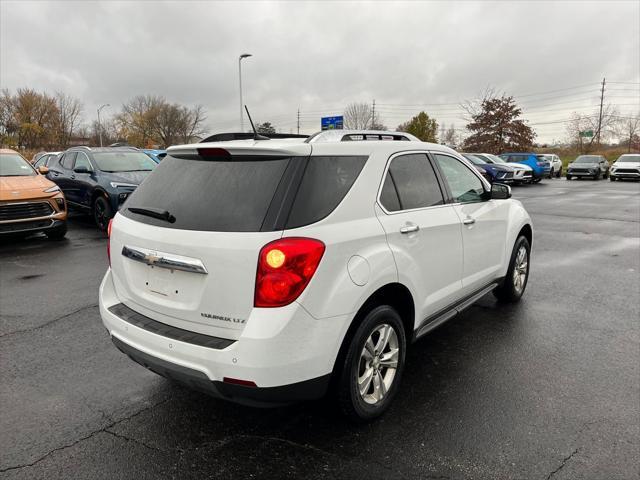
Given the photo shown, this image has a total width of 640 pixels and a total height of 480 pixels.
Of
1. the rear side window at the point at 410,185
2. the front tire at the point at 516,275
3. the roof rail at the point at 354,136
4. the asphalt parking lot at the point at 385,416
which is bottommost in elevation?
the asphalt parking lot at the point at 385,416

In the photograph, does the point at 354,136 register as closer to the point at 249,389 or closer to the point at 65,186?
the point at 249,389

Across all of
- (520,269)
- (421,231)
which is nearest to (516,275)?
(520,269)

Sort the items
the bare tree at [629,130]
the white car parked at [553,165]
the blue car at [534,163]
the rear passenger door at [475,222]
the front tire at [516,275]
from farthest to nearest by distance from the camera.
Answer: the bare tree at [629,130], the white car parked at [553,165], the blue car at [534,163], the front tire at [516,275], the rear passenger door at [475,222]

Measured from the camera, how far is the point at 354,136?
122 inches

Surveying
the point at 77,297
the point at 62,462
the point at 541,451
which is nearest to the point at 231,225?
the point at 62,462

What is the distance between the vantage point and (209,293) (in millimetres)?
2439

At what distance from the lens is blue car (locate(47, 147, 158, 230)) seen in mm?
9586

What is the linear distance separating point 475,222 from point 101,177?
8591mm

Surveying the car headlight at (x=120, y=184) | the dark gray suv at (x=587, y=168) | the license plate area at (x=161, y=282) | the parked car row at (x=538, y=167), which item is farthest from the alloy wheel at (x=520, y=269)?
the dark gray suv at (x=587, y=168)

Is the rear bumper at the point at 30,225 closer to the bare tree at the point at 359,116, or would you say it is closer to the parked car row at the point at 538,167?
the parked car row at the point at 538,167

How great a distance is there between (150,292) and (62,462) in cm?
103

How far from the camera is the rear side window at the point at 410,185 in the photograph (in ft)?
9.95

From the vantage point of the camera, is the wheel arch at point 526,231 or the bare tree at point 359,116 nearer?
the wheel arch at point 526,231

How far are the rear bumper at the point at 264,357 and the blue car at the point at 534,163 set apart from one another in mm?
28314
